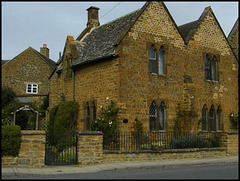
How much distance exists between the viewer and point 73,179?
10266 millimetres

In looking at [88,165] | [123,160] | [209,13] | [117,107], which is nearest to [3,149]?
[88,165]

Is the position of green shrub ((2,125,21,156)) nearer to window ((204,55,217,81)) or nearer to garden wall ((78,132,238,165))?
garden wall ((78,132,238,165))

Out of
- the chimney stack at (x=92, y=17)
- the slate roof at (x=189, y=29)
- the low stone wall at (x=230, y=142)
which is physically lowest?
the low stone wall at (x=230, y=142)

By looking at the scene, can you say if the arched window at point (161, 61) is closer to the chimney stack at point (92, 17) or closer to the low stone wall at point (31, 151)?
the chimney stack at point (92, 17)

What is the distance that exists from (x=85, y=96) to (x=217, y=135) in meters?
8.54

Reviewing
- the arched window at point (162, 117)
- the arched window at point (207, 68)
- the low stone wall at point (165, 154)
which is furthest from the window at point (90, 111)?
the arched window at point (207, 68)

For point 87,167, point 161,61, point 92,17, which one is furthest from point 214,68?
point 87,167

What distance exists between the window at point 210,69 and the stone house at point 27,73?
20.6 meters

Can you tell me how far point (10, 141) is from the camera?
13.1 m

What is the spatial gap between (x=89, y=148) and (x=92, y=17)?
1633cm

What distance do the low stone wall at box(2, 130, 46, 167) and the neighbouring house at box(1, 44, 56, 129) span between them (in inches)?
909

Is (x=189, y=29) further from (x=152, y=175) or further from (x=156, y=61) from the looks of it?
(x=152, y=175)

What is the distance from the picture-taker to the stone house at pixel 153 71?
18953 mm

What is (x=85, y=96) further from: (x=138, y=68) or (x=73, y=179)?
(x=73, y=179)
